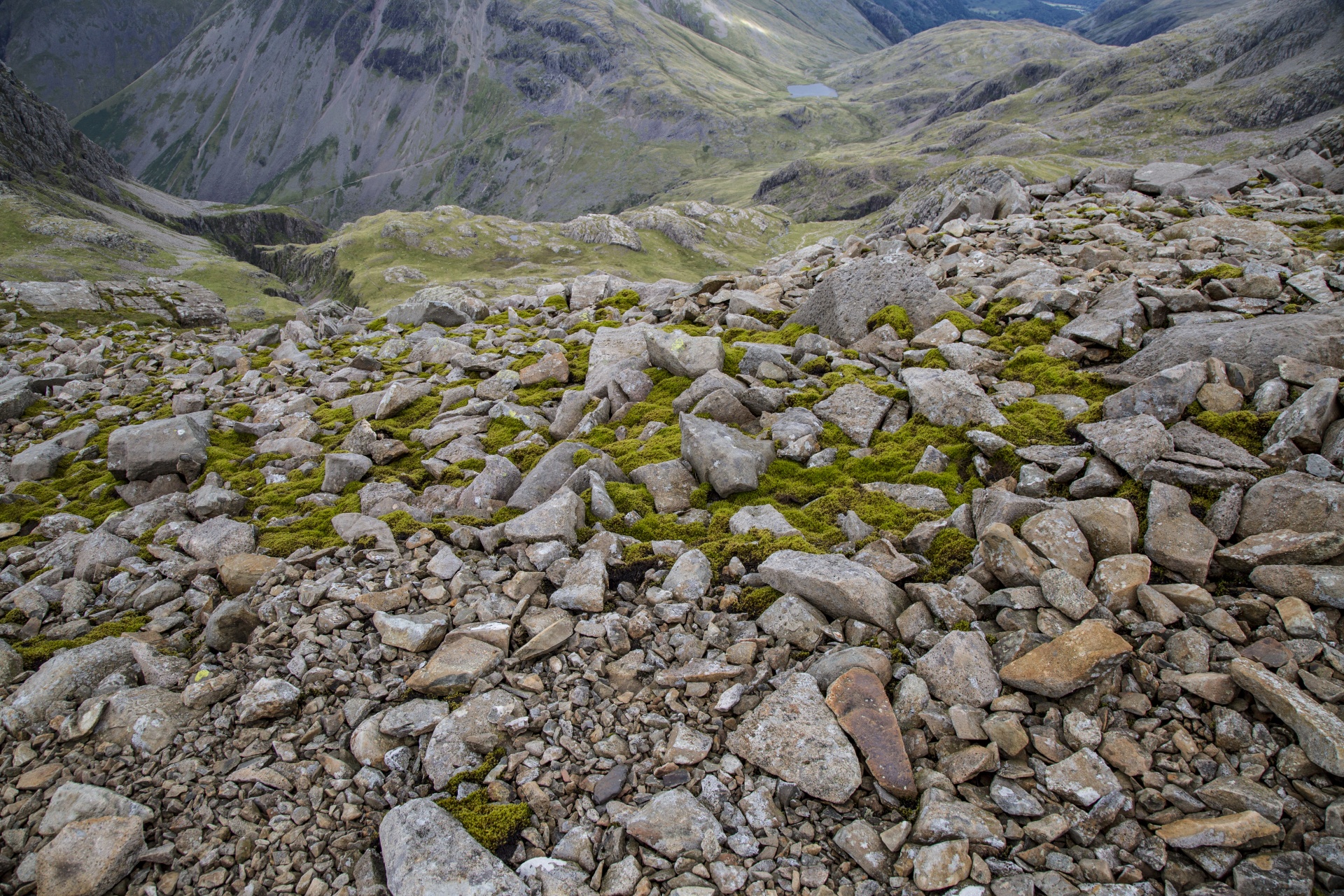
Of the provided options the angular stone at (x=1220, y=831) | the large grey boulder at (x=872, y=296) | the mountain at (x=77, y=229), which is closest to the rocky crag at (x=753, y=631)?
the angular stone at (x=1220, y=831)

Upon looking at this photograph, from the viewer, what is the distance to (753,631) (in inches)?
311

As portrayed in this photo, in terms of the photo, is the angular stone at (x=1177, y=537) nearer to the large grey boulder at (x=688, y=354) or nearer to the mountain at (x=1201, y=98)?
the large grey boulder at (x=688, y=354)

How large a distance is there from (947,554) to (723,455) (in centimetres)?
437

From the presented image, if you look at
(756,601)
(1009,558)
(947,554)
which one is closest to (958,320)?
(947,554)

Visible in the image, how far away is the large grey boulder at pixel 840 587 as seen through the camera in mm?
7723

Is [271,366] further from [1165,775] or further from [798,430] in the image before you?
[1165,775]

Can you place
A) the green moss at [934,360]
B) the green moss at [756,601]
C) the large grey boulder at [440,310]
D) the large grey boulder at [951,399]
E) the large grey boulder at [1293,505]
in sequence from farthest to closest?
the large grey boulder at [440,310] < the green moss at [934,360] < the large grey boulder at [951,399] < the green moss at [756,601] < the large grey boulder at [1293,505]

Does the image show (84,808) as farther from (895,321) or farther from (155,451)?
(895,321)

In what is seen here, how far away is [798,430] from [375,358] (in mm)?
18171

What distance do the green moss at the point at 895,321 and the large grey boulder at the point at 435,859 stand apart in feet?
49.0

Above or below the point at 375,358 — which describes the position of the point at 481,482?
above

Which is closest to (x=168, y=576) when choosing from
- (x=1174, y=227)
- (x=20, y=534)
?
(x=20, y=534)

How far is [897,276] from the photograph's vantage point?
16.9 m

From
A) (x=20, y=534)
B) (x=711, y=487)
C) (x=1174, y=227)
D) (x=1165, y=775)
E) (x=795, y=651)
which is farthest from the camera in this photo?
(x=1174, y=227)
